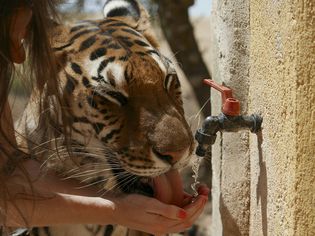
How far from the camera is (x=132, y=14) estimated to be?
323cm

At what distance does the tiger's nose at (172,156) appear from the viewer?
2.61m

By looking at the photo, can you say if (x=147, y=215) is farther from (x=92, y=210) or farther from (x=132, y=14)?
(x=132, y=14)

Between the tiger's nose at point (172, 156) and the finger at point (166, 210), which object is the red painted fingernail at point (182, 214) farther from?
the tiger's nose at point (172, 156)

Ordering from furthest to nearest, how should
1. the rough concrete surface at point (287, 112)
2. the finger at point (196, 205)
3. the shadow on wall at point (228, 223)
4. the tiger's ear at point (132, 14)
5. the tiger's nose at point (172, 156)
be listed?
the tiger's ear at point (132, 14), the shadow on wall at point (228, 223), the tiger's nose at point (172, 156), the finger at point (196, 205), the rough concrete surface at point (287, 112)

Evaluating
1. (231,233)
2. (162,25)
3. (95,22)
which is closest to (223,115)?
(231,233)

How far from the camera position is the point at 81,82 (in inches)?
114

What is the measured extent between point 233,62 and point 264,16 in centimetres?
46

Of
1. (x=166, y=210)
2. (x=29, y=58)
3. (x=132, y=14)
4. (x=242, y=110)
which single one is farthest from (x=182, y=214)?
(x=132, y=14)

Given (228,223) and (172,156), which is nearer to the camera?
(172,156)

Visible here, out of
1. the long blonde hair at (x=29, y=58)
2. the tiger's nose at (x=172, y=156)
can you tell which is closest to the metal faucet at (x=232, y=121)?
the tiger's nose at (x=172, y=156)

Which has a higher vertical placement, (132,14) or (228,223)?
(132,14)

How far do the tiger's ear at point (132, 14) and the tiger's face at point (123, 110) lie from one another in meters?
0.10

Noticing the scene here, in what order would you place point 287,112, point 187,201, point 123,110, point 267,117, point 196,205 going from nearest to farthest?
point 287,112
point 267,117
point 196,205
point 187,201
point 123,110

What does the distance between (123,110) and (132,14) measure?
0.60 m
